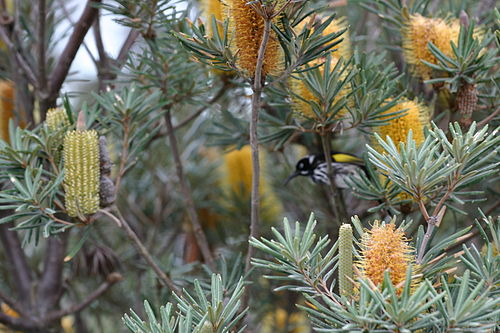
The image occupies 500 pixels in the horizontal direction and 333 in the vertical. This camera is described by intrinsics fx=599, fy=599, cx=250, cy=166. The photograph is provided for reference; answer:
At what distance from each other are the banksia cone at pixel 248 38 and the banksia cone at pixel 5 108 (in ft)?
2.12

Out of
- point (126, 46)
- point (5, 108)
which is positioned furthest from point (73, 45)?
point (5, 108)

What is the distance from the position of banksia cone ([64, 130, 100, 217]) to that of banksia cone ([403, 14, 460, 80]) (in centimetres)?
48

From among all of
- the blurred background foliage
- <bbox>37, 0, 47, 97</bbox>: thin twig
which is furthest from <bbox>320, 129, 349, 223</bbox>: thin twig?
<bbox>37, 0, 47, 97</bbox>: thin twig

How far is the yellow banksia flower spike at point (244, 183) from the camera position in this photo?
1288 millimetres

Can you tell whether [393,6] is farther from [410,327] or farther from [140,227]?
[140,227]

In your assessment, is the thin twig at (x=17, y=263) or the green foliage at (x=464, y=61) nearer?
the green foliage at (x=464, y=61)

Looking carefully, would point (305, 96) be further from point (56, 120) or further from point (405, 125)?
point (56, 120)

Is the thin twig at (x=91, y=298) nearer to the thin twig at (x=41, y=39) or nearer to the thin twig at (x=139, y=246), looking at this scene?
the thin twig at (x=139, y=246)

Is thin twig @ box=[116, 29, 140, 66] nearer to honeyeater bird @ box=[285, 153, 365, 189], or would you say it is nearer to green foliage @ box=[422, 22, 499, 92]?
honeyeater bird @ box=[285, 153, 365, 189]

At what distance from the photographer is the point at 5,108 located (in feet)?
3.88

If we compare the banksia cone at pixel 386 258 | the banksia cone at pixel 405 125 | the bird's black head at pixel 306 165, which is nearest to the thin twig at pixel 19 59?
the bird's black head at pixel 306 165

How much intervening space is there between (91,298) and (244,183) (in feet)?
1.34

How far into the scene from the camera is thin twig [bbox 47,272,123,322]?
1065 millimetres

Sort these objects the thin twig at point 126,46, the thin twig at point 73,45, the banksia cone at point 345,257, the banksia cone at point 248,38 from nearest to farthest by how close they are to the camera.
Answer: the banksia cone at point 345,257 → the banksia cone at point 248,38 → the thin twig at point 73,45 → the thin twig at point 126,46
